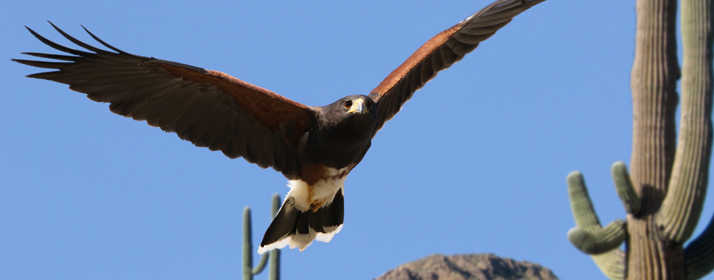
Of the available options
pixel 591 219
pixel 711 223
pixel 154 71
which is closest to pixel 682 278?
pixel 711 223

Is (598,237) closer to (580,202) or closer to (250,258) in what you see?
(580,202)

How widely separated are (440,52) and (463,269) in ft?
36.3

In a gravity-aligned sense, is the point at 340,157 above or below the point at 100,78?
below

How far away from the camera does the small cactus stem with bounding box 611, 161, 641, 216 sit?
10930 mm

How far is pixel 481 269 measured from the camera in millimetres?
18828

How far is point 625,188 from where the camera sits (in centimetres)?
1123

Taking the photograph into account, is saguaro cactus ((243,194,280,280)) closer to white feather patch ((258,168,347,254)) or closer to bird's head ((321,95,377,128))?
white feather patch ((258,168,347,254))

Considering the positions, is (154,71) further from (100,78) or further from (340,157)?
(340,157)

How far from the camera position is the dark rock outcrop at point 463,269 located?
60.7 ft

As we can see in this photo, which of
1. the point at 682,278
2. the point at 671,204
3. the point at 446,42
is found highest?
the point at 446,42

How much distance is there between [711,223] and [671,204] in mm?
666

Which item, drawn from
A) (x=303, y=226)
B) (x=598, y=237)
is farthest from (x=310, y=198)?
(x=598, y=237)

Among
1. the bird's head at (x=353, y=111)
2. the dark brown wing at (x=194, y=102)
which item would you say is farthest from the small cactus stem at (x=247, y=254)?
the bird's head at (x=353, y=111)

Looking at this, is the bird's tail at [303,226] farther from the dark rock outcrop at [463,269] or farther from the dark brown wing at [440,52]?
the dark rock outcrop at [463,269]
